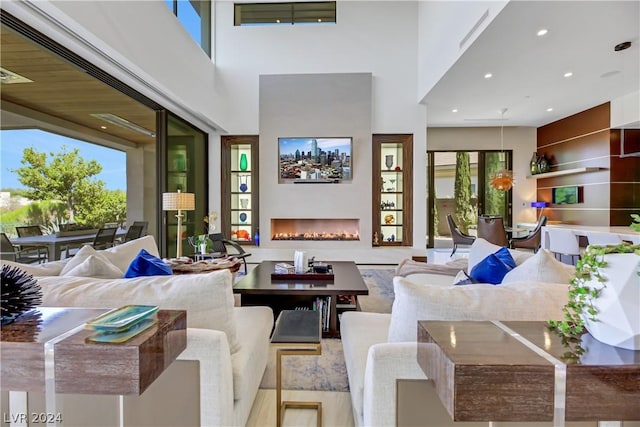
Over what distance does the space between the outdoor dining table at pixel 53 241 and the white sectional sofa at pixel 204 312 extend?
3.50 m

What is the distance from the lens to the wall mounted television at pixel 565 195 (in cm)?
704

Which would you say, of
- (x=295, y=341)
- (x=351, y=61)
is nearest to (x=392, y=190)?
(x=351, y=61)

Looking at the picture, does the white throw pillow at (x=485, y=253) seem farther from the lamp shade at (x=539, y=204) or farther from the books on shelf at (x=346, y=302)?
the lamp shade at (x=539, y=204)

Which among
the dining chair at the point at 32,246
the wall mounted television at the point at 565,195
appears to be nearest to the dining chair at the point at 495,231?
the wall mounted television at the point at 565,195

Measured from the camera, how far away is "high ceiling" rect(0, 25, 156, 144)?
327 centimetres

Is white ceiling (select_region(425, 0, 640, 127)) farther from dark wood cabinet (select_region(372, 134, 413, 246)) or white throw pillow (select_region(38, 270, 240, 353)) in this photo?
white throw pillow (select_region(38, 270, 240, 353))

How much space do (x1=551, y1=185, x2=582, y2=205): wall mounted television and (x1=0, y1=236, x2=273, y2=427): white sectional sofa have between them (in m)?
7.94

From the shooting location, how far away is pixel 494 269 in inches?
80.0

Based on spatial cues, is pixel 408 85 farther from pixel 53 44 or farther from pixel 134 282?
pixel 134 282

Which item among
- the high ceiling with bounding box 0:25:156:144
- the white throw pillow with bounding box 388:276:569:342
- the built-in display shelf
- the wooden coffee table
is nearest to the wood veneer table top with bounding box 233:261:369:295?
the wooden coffee table

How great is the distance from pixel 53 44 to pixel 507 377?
3904 mm

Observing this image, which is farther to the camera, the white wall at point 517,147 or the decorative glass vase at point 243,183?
the white wall at point 517,147

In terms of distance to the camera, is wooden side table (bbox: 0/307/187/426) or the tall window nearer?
wooden side table (bbox: 0/307/187/426)

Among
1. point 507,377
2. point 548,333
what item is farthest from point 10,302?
point 548,333
